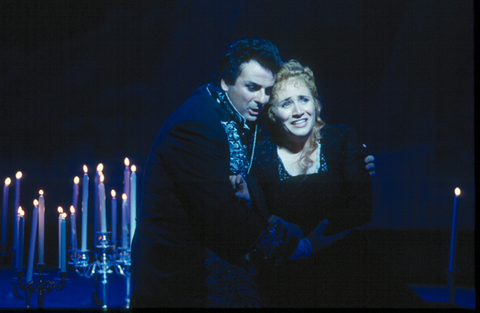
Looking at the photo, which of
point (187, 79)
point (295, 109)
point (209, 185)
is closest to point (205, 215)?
point (209, 185)

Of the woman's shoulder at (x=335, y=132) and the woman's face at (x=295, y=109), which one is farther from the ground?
the woman's face at (x=295, y=109)

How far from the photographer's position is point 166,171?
2055 millimetres

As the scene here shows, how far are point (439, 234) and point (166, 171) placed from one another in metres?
1.46

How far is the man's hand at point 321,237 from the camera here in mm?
2232

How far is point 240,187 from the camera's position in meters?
2.14

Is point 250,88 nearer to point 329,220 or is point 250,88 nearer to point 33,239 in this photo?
point 329,220

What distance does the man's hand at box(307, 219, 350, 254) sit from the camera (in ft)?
7.32

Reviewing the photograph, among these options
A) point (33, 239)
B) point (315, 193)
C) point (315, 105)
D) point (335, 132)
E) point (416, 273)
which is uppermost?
point (315, 105)

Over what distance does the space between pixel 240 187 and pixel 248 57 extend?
605mm

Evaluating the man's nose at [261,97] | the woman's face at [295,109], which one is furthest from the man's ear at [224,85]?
the woman's face at [295,109]

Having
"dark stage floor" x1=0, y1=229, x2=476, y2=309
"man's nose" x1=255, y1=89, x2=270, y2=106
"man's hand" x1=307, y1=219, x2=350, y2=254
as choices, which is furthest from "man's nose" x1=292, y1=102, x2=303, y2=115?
"dark stage floor" x1=0, y1=229, x2=476, y2=309

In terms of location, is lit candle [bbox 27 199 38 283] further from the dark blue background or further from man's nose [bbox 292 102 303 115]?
man's nose [bbox 292 102 303 115]

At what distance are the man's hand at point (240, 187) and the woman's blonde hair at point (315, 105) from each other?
0.28m

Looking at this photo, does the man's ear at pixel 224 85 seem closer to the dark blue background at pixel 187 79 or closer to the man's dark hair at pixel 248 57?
the man's dark hair at pixel 248 57
